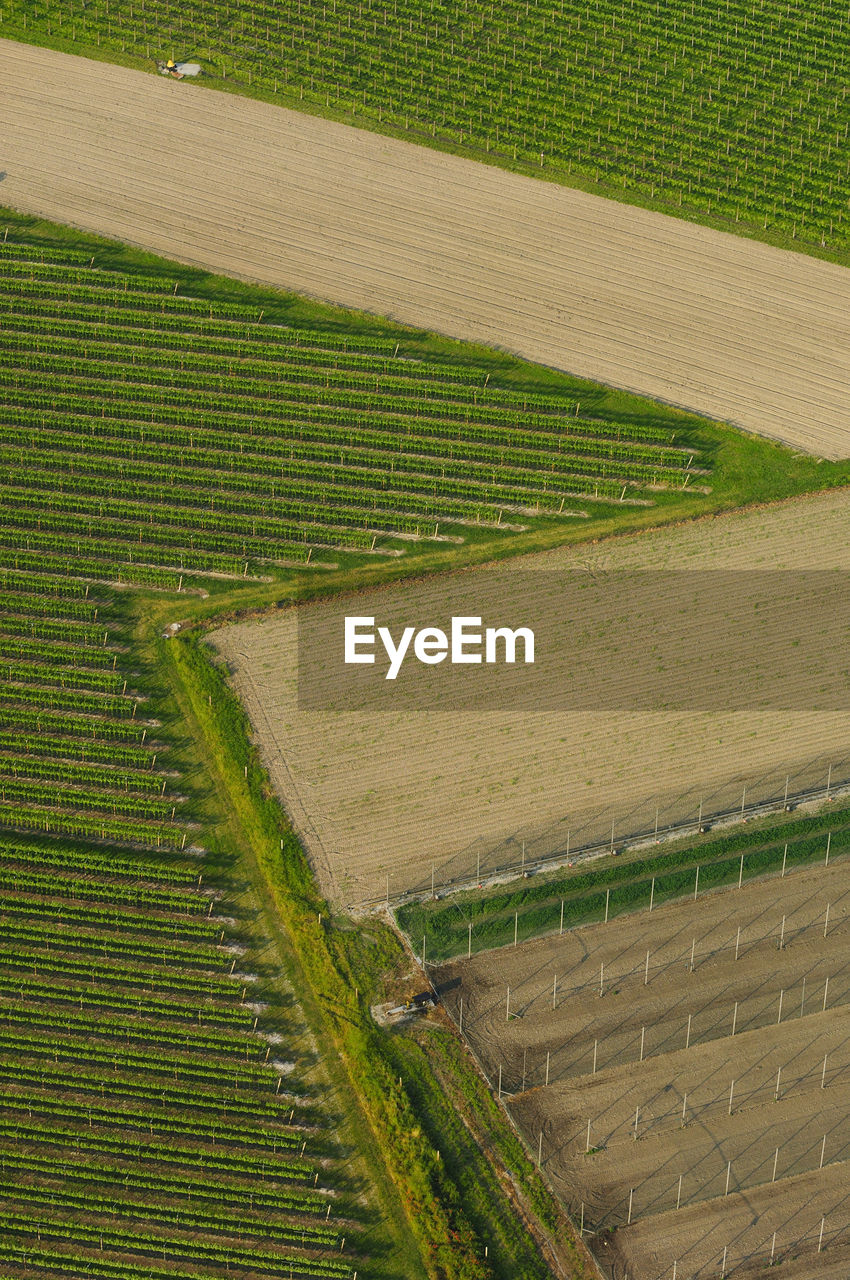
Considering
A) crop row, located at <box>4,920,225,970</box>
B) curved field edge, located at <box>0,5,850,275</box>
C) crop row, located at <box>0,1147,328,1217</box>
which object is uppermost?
Answer: curved field edge, located at <box>0,5,850,275</box>

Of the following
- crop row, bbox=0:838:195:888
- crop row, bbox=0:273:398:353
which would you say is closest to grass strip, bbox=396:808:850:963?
crop row, bbox=0:838:195:888

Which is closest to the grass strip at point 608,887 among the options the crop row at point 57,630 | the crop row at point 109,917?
the crop row at point 109,917

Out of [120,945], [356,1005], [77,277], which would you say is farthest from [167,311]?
[356,1005]

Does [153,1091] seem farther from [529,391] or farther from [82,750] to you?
[529,391]

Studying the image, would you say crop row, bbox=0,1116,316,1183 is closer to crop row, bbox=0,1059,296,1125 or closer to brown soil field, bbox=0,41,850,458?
crop row, bbox=0,1059,296,1125

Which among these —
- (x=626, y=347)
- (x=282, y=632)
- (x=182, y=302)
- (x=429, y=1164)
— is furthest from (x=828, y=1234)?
(x=182, y=302)

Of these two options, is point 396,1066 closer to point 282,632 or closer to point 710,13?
point 282,632

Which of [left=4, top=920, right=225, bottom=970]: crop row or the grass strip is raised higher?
the grass strip
